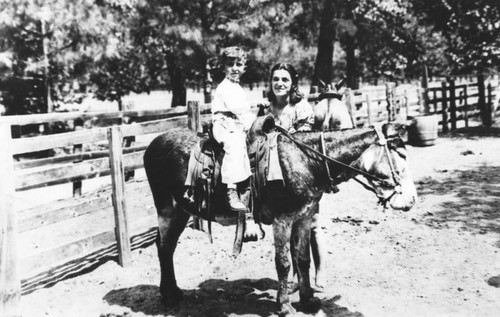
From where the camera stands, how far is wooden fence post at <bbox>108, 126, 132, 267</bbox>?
6.10 meters

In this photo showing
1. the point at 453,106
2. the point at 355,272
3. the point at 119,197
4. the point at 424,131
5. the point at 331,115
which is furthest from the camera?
the point at 453,106

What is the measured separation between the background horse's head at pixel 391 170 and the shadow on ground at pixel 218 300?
4.44 ft

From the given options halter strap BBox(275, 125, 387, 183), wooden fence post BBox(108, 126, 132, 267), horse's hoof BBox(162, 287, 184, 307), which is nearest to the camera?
halter strap BBox(275, 125, 387, 183)

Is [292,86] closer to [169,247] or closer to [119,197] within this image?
[169,247]

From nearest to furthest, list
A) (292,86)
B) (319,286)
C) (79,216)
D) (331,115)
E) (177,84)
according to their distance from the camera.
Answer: (292,86), (319,286), (331,115), (79,216), (177,84)

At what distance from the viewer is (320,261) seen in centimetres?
528

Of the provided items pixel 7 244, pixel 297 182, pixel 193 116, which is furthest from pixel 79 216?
pixel 297 182

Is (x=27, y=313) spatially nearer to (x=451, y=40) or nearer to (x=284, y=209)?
(x=284, y=209)

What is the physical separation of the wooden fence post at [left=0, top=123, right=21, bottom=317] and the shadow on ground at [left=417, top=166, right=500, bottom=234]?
5.69 m

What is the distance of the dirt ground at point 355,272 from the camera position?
4805mm

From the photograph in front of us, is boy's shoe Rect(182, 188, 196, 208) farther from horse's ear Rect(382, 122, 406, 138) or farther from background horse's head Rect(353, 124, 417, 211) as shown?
horse's ear Rect(382, 122, 406, 138)

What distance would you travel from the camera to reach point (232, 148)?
430 centimetres

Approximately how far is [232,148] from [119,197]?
8.24 ft

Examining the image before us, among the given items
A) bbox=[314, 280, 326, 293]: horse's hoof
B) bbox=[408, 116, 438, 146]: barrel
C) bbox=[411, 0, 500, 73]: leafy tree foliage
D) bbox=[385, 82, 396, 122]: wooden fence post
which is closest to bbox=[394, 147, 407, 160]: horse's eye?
bbox=[314, 280, 326, 293]: horse's hoof
